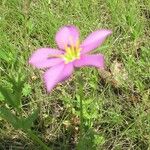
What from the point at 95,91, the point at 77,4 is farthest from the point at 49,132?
the point at 77,4

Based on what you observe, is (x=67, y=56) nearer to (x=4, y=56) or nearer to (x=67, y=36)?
(x=67, y=36)

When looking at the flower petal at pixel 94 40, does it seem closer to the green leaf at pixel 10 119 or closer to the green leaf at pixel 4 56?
the green leaf at pixel 10 119

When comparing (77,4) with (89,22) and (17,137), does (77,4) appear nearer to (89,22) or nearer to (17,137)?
(89,22)

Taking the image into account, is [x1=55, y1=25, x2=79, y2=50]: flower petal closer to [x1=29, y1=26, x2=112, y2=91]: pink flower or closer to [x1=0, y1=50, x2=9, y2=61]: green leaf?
[x1=29, y1=26, x2=112, y2=91]: pink flower

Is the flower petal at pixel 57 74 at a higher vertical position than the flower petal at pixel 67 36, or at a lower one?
lower

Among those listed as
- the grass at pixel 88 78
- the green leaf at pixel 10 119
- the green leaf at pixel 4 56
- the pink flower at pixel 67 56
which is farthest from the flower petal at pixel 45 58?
the green leaf at pixel 4 56
